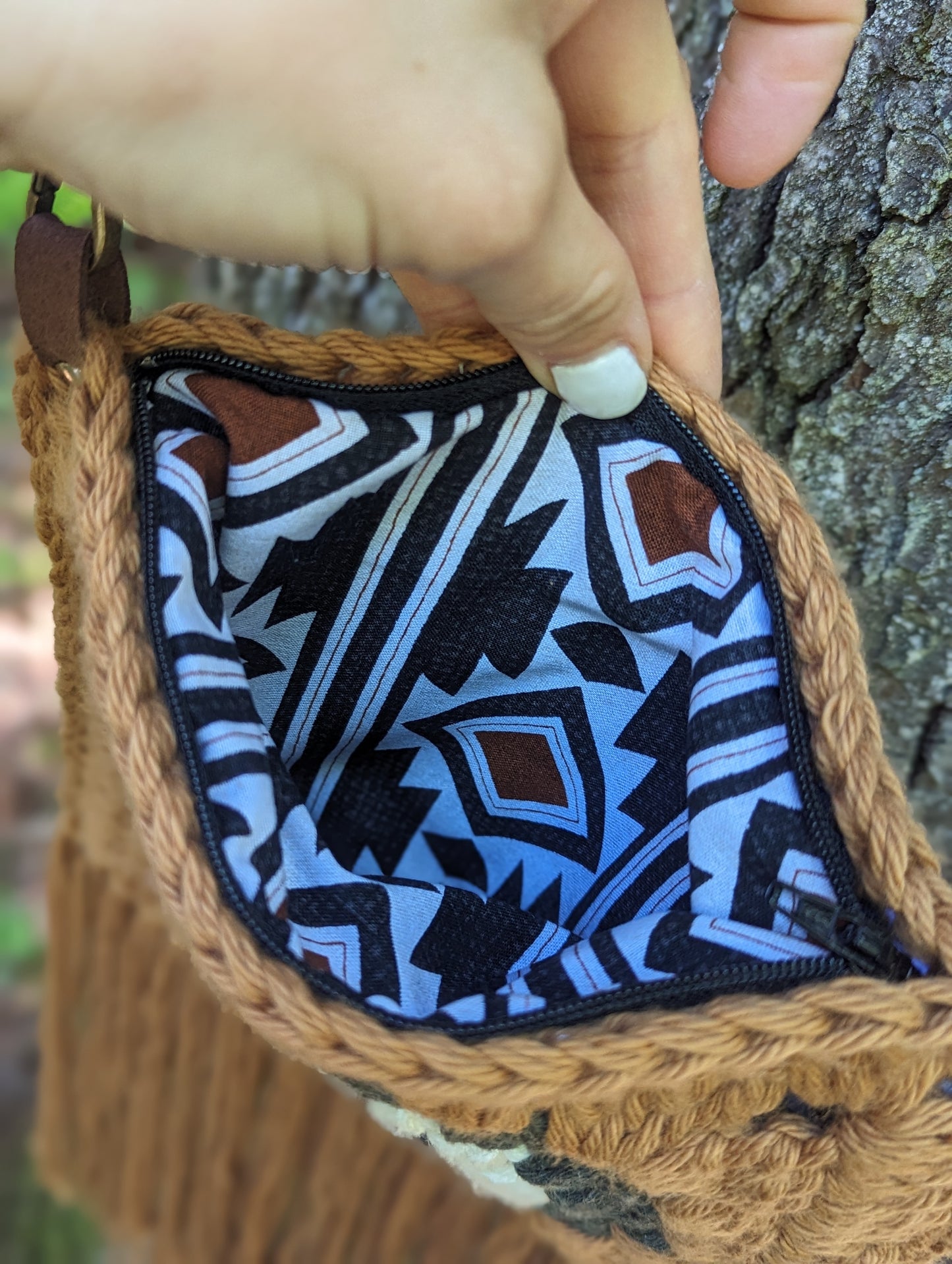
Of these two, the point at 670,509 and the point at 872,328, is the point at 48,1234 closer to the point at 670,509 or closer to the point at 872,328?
the point at 670,509

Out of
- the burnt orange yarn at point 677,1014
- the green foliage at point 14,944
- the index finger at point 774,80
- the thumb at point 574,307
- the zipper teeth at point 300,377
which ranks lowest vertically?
the green foliage at point 14,944

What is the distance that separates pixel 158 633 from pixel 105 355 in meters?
0.15

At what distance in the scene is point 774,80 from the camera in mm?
564

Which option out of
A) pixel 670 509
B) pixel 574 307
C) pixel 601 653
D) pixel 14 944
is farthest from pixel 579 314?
pixel 14 944

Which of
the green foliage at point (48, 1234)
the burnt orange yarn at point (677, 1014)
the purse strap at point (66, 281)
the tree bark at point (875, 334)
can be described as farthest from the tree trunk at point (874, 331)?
the green foliage at point (48, 1234)

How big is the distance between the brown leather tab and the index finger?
0.34m

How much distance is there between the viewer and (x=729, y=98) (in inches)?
22.6

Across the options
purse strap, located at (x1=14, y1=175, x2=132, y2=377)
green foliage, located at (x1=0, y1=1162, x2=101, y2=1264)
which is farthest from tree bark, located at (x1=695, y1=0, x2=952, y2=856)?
green foliage, located at (x1=0, y1=1162, x2=101, y2=1264)

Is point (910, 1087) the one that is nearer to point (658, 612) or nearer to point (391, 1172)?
point (658, 612)

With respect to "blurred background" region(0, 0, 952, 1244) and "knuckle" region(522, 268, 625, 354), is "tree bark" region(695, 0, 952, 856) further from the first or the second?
"knuckle" region(522, 268, 625, 354)

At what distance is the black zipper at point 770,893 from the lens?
430 mm

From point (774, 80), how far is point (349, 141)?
0.31 metres

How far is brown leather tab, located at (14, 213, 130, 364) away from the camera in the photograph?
1.64ft

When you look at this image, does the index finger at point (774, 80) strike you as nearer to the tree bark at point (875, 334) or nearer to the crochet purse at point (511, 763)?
the tree bark at point (875, 334)
